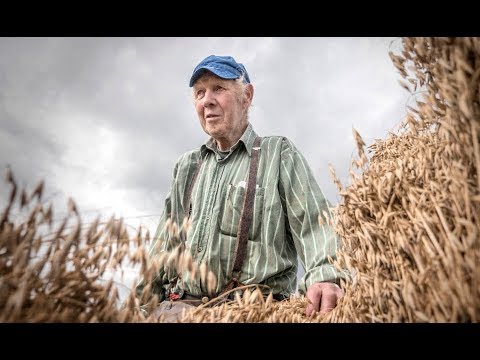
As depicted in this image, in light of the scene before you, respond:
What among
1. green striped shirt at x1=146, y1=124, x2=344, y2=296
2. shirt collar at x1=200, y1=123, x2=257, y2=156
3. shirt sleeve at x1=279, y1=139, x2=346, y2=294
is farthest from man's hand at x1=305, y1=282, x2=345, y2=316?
shirt collar at x1=200, y1=123, x2=257, y2=156

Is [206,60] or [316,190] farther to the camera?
[206,60]

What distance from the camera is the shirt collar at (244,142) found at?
2.55m

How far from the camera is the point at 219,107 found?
2600 millimetres

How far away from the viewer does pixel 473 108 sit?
874 millimetres

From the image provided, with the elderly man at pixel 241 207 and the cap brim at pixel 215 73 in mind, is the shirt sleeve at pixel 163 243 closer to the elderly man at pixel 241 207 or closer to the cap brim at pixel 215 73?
the elderly man at pixel 241 207

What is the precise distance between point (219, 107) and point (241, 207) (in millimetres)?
831

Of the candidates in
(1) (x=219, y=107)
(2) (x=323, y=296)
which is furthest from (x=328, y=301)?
(1) (x=219, y=107)

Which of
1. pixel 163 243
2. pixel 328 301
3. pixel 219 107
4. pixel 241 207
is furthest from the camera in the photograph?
pixel 219 107

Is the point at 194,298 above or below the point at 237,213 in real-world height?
below

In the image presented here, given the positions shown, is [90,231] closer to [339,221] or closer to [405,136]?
[339,221]

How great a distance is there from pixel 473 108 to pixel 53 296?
115 centimetres

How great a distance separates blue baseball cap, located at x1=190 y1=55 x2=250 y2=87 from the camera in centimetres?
256

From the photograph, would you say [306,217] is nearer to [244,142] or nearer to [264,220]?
[264,220]
